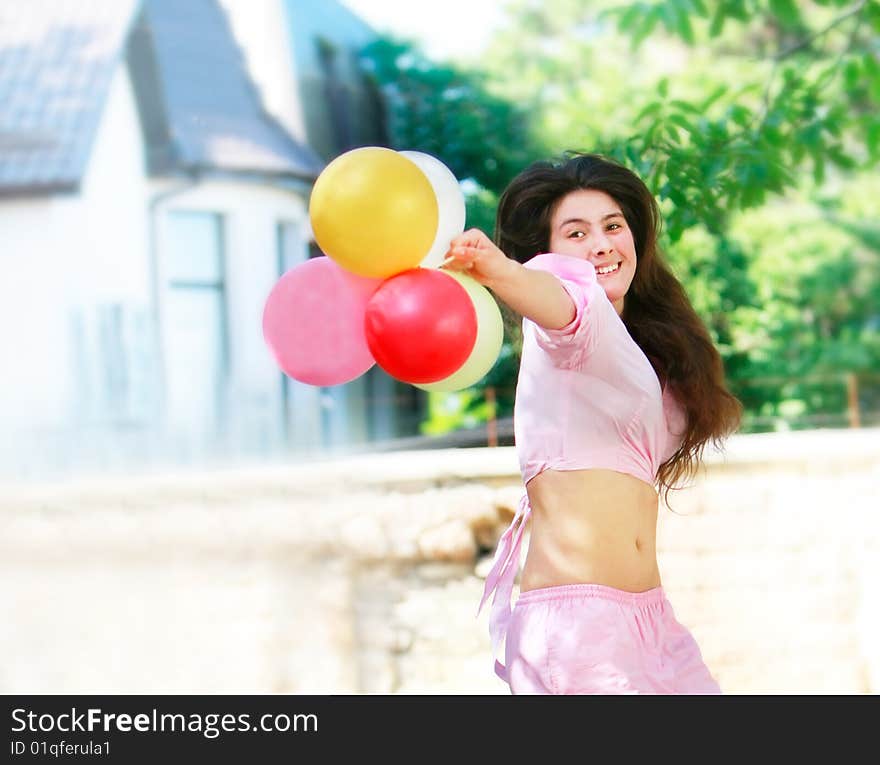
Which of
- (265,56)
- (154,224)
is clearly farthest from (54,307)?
(265,56)

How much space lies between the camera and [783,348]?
10000mm

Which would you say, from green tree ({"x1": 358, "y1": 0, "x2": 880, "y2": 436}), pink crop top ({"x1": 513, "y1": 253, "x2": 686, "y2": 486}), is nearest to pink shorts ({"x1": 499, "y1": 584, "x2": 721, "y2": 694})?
pink crop top ({"x1": 513, "y1": 253, "x2": 686, "y2": 486})

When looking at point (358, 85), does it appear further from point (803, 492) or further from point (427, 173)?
point (427, 173)

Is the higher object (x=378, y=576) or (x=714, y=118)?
(x=714, y=118)

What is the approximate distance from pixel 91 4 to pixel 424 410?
11.4 ft

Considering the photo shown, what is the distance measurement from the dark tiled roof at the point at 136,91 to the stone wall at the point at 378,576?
2731 millimetres

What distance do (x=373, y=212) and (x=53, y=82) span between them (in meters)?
6.95

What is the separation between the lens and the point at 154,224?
7.95 meters

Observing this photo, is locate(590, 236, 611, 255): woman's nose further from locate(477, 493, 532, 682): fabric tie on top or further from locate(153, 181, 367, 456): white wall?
locate(153, 181, 367, 456): white wall

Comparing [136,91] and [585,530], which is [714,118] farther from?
[136,91]

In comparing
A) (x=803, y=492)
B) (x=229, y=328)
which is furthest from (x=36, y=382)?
(x=803, y=492)

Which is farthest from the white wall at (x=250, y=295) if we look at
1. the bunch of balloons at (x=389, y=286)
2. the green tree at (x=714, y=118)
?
the bunch of balloons at (x=389, y=286)

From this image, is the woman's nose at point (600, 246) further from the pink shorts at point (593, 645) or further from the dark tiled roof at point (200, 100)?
the dark tiled roof at point (200, 100)

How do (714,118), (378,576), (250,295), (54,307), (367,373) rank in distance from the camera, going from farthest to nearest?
(367,373), (250,295), (54,307), (714,118), (378,576)
